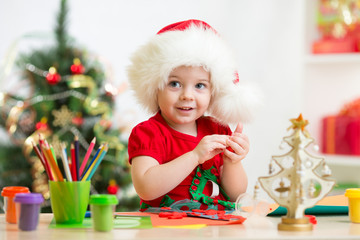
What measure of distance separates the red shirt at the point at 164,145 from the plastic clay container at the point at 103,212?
263 millimetres

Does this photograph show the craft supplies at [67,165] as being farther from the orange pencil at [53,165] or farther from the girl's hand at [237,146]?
the girl's hand at [237,146]

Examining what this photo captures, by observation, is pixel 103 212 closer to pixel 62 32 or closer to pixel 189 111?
pixel 189 111

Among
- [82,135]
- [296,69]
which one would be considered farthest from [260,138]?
[82,135]

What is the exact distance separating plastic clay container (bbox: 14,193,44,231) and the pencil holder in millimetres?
61

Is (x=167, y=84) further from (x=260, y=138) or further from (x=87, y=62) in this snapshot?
(x=260, y=138)

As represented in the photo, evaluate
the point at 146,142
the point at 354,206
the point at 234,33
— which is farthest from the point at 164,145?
the point at 234,33

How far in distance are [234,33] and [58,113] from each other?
51.7 inches

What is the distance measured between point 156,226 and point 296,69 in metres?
2.28

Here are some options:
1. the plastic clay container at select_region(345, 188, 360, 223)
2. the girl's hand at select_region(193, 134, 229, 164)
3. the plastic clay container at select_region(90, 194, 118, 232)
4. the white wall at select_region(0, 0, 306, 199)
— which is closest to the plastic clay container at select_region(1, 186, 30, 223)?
the plastic clay container at select_region(90, 194, 118, 232)

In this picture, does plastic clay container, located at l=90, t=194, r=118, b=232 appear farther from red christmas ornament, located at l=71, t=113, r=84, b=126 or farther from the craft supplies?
red christmas ornament, located at l=71, t=113, r=84, b=126

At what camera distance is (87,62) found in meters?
2.34

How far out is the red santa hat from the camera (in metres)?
1.07

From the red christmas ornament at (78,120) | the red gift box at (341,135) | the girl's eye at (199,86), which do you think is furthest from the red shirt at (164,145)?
the red gift box at (341,135)

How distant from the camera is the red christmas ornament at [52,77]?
88.3 inches
